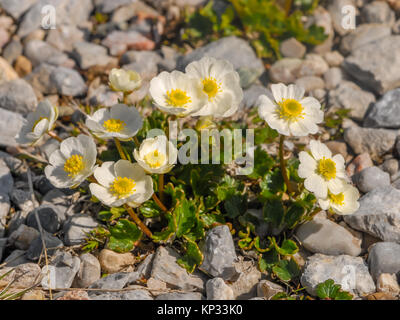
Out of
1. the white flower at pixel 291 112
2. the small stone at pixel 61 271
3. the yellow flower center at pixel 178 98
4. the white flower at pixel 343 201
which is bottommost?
the small stone at pixel 61 271

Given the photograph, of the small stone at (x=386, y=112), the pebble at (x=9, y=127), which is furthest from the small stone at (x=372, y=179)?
the pebble at (x=9, y=127)

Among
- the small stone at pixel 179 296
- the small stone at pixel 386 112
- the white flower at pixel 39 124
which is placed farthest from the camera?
the small stone at pixel 386 112

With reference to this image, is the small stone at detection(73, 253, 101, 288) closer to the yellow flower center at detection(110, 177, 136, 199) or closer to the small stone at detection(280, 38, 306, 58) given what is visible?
the yellow flower center at detection(110, 177, 136, 199)

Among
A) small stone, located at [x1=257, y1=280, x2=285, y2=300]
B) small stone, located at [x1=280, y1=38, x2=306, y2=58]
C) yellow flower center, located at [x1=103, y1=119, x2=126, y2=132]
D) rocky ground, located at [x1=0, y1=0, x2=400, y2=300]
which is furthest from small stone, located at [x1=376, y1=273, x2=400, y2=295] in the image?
small stone, located at [x1=280, y1=38, x2=306, y2=58]

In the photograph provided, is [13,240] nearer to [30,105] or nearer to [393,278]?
[30,105]

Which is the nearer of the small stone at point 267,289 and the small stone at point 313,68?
the small stone at point 267,289

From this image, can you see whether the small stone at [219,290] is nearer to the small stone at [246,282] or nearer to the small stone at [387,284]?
the small stone at [246,282]

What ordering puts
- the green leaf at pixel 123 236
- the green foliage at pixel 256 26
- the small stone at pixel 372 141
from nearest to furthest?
the green leaf at pixel 123 236
the small stone at pixel 372 141
the green foliage at pixel 256 26
